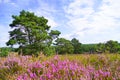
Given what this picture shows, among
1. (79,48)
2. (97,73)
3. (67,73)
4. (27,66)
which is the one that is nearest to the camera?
(97,73)

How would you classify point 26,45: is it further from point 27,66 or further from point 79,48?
point 79,48

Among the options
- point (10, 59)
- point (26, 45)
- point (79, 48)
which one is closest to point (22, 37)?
point (26, 45)

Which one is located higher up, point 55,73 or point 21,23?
point 21,23

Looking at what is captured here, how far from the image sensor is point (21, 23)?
43750 mm

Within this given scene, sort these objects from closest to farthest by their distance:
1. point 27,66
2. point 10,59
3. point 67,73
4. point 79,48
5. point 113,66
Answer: point 67,73 → point 113,66 → point 27,66 → point 10,59 → point 79,48

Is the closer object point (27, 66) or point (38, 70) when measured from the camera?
point (38, 70)

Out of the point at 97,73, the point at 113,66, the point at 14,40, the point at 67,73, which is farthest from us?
the point at 14,40

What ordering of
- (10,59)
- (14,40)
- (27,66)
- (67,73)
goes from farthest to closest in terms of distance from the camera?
(14,40)
(10,59)
(27,66)
(67,73)

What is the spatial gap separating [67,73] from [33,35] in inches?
1538

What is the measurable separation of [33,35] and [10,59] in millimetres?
37073

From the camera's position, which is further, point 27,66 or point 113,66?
point 27,66

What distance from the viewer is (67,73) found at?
14.6 feet

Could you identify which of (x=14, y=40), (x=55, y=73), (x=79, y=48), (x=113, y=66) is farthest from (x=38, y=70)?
(x=79, y=48)

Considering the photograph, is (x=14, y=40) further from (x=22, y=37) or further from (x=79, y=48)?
(x=79, y=48)
